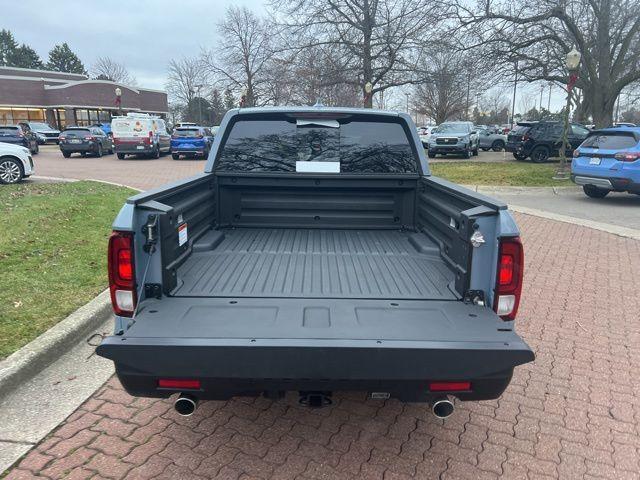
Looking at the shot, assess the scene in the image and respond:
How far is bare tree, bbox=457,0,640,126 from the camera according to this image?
18953 mm

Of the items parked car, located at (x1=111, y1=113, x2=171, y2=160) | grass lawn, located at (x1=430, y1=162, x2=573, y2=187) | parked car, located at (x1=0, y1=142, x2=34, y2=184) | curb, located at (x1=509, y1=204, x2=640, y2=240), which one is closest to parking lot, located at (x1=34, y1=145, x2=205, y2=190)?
parked car, located at (x1=111, y1=113, x2=171, y2=160)

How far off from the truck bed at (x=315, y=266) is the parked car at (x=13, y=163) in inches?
480

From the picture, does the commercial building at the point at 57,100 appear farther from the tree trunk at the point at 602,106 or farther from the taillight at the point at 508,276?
the taillight at the point at 508,276

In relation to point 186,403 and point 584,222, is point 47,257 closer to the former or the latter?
point 186,403

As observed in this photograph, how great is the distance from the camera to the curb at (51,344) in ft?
11.2

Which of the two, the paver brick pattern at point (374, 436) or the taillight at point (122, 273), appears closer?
the taillight at point (122, 273)

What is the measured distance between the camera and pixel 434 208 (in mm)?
3697

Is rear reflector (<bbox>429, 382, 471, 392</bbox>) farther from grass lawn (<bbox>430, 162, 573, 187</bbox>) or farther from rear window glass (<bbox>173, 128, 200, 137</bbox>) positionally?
rear window glass (<bbox>173, 128, 200, 137</bbox>)

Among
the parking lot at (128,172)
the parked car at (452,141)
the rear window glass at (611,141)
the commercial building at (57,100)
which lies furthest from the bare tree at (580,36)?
the commercial building at (57,100)

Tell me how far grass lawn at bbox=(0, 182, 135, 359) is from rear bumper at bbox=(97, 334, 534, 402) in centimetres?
217

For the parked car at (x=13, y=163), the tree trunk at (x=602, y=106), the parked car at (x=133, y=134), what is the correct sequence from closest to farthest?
the parked car at (x=13, y=163) → the tree trunk at (x=602, y=106) → the parked car at (x=133, y=134)

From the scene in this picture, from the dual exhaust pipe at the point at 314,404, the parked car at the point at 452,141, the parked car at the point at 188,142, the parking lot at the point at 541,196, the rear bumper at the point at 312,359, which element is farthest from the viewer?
the parked car at the point at 188,142

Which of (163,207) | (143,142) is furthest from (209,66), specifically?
(163,207)

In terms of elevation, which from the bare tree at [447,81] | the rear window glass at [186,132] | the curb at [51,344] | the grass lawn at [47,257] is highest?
the bare tree at [447,81]
